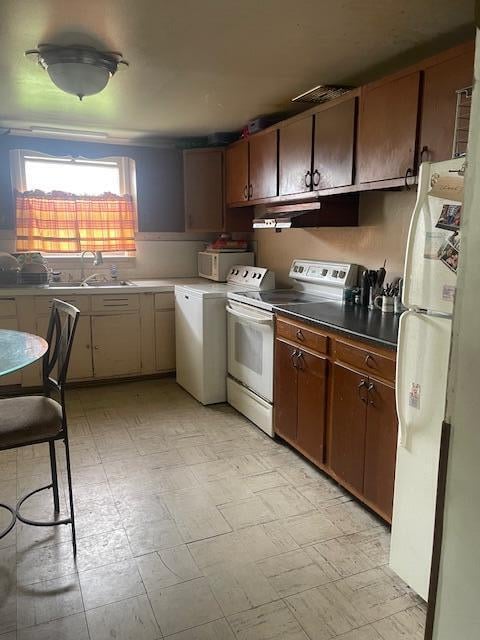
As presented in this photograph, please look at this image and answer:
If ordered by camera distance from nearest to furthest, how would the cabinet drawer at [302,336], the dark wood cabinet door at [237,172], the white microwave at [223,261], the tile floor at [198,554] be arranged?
the tile floor at [198,554]
the cabinet drawer at [302,336]
the dark wood cabinet door at [237,172]
the white microwave at [223,261]

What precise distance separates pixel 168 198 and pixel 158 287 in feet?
3.32

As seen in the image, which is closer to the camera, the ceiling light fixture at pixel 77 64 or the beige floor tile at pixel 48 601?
the beige floor tile at pixel 48 601

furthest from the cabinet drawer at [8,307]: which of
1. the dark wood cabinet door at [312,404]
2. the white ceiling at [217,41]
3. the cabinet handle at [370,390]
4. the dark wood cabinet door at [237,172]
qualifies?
the cabinet handle at [370,390]

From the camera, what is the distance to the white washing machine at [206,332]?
144 inches

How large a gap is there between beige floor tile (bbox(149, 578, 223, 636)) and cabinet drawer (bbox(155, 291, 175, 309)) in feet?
8.96

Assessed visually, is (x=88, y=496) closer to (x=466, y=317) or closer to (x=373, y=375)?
(x=373, y=375)

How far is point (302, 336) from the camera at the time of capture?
2691mm

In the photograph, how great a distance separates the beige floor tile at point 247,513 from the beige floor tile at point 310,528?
0.10m

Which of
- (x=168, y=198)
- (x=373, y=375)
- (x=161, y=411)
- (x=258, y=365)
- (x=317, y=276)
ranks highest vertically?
(x=168, y=198)

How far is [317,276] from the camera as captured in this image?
136 inches

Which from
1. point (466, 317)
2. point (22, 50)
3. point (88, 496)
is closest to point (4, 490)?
point (88, 496)

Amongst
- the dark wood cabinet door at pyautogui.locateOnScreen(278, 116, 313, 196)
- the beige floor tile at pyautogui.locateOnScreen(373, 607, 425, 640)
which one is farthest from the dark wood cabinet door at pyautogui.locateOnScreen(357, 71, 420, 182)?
the beige floor tile at pyautogui.locateOnScreen(373, 607, 425, 640)

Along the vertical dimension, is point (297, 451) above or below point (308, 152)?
below

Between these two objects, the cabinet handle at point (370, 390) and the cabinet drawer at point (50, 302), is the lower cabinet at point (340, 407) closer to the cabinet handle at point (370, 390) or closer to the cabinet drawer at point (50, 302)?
the cabinet handle at point (370, 390)
